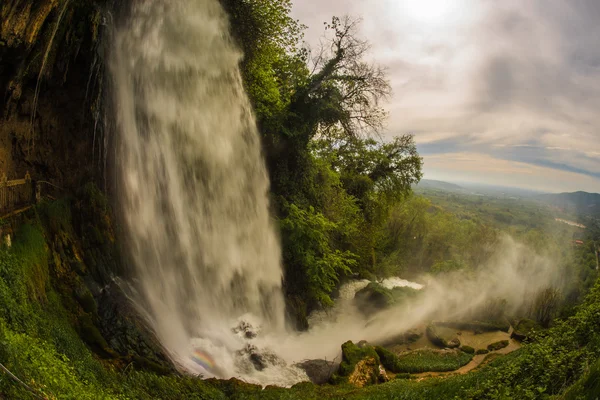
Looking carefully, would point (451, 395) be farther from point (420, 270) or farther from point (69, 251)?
point (420, 270)

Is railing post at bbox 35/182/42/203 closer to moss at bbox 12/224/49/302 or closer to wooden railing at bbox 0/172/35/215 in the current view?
wooden railing at bbox 0/172/35/215

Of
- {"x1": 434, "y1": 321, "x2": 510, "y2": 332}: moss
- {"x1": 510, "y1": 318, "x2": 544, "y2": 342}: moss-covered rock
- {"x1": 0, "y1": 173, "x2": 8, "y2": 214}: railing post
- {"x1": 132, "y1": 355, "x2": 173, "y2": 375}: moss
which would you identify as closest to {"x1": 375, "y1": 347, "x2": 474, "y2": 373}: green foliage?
{"x1": 434, "y1": 321, "x2": 510, "y2": 332}: moss

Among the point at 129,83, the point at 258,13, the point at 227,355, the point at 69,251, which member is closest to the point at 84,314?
the point at 69,251

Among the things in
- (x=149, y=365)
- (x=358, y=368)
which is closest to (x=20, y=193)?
Result: (x=149, y=365)

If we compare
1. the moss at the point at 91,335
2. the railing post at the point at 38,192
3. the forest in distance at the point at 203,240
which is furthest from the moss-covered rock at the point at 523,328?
the railing post at the point at 38,192

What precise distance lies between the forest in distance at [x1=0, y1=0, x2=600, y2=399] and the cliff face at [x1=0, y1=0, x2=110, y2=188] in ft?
0.15

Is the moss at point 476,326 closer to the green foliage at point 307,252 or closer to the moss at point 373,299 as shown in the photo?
the moss at point 373,299

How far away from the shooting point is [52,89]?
26.9 ft

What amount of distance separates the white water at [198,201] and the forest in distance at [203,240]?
7 cm

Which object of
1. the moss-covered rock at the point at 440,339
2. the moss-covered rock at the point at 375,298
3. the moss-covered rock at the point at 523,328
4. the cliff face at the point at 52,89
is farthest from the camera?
the moss-covered rock at the point at 375,298

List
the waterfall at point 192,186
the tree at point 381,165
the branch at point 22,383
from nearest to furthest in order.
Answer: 1. the branch at point 22,383
2. the waterfall at point 192,186
3. the tree at point 381,165

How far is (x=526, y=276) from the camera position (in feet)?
99.8

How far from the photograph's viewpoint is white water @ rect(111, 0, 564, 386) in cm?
1002

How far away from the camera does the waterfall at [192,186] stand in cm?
996
